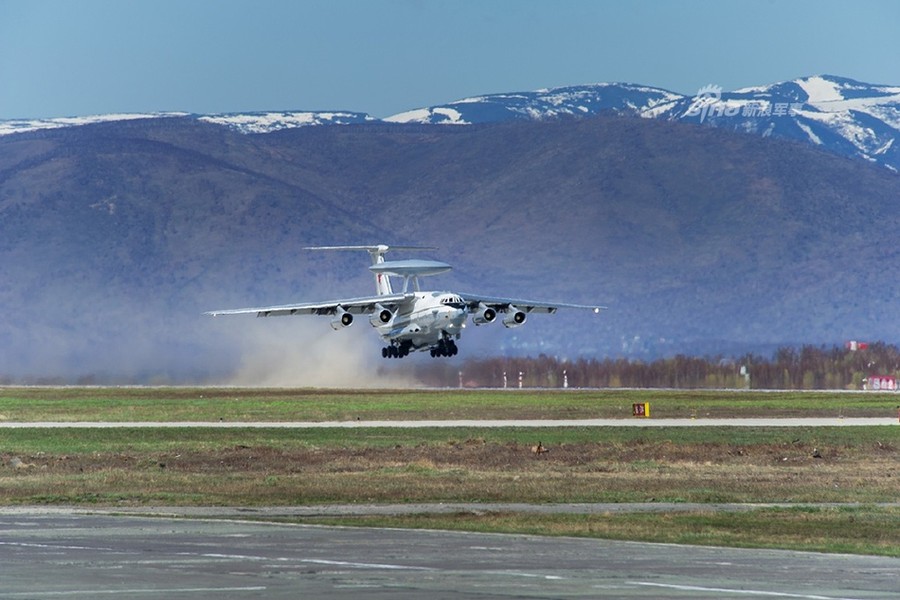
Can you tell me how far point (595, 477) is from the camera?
40000 mm

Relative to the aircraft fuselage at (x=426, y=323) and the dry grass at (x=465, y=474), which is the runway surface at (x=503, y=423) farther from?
the aircraft fuselage at (x=426, y=323)

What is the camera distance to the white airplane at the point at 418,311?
8456 cm

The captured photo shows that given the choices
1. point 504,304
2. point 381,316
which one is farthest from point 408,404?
point 504,304

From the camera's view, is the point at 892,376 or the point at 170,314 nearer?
the point at 892,376

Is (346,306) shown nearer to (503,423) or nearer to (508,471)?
(503,423)

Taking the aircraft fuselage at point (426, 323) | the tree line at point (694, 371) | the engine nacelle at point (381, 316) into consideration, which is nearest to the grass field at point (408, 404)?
the aircraft fuselage at point (426, 323)

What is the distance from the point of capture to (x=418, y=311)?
86500 millimetres

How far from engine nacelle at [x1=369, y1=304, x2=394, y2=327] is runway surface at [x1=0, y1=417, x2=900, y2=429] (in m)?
→ 23.8

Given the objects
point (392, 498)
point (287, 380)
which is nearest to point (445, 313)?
point (287, 380)

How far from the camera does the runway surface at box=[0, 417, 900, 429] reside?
61250mm

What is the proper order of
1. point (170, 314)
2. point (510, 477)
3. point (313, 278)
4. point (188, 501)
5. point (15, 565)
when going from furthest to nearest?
point (313, 278), point (170, 314), point (510, 477), point (188, 501), point (15, 565)

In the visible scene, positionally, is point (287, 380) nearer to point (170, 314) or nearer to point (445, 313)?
point (445, 313)

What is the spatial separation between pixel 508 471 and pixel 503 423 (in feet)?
68.8

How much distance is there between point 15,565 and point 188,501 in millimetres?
11925
